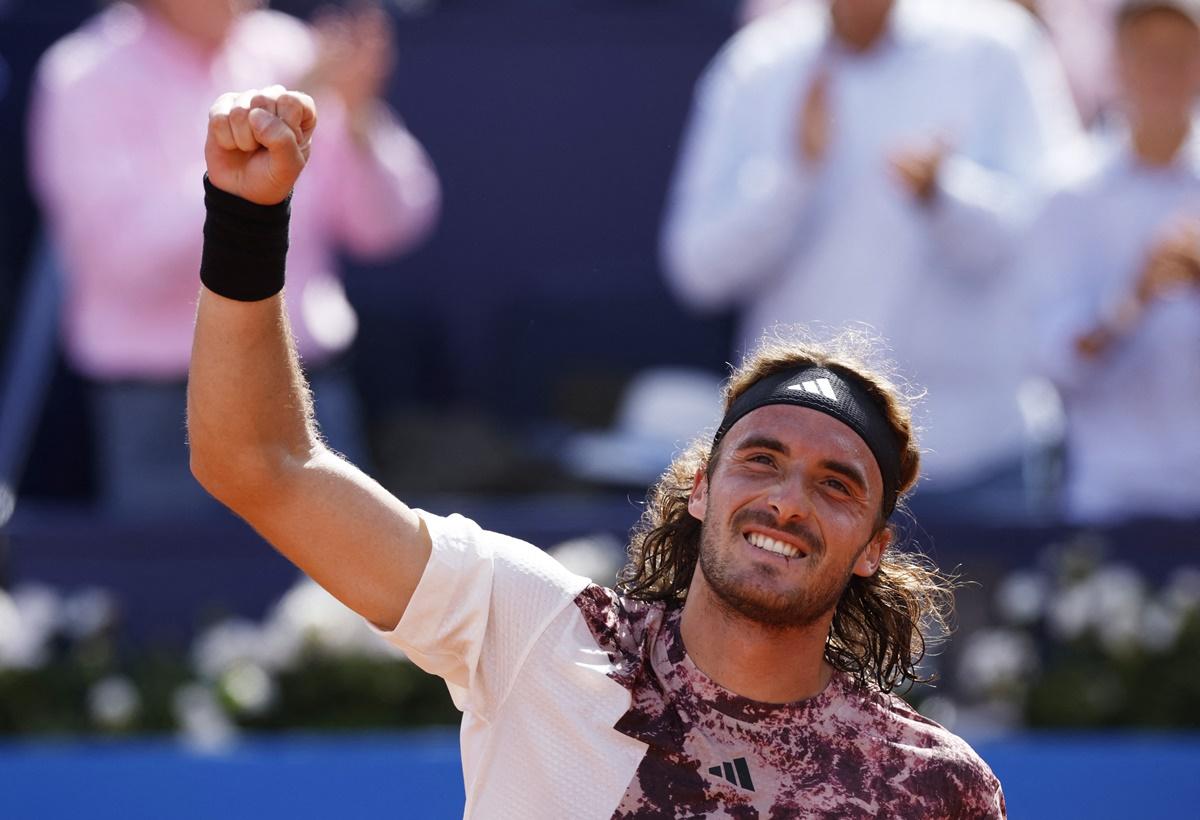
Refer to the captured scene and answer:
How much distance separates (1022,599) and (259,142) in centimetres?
309

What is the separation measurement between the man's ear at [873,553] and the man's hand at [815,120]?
2.38 m

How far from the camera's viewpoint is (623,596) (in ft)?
9.55

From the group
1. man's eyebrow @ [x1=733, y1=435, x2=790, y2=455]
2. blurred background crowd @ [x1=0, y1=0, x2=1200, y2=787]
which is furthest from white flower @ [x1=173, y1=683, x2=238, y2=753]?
man's eyebrow @ [x1=733, y1=435, x2=790, y2=455]

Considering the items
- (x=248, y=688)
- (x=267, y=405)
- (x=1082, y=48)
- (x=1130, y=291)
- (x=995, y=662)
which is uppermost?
(x=1082, y=48)

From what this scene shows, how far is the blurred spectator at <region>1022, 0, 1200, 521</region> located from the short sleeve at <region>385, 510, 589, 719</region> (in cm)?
282

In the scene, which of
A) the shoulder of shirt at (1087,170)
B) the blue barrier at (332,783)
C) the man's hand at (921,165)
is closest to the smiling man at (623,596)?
the blue barrier at (332,783)

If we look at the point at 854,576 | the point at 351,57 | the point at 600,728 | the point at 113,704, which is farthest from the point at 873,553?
the point at 351,57

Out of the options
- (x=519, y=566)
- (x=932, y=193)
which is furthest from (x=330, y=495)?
(x=932, y=193)

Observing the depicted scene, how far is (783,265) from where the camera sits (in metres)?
5.35

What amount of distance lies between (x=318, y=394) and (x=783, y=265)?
132cm

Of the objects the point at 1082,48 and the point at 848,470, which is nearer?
the point at 848,470

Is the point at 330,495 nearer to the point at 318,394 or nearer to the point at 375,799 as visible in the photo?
the point at 375,799

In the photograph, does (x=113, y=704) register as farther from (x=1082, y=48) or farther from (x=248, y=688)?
(x=1082, y=48)

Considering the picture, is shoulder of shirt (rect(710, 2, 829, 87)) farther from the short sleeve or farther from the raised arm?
the raised arm
